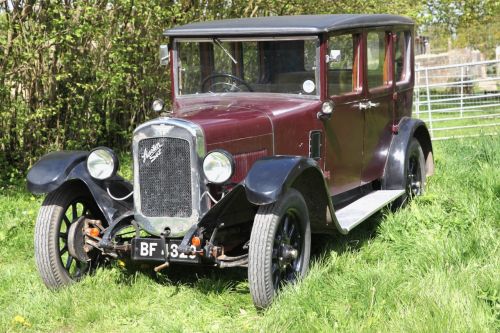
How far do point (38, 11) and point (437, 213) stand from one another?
4.68 metres

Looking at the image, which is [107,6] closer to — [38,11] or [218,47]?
[38,11]

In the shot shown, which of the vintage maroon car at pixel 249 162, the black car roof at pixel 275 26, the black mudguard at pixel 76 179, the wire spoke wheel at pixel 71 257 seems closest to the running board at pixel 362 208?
the vintage maroon car at pixel 249 162

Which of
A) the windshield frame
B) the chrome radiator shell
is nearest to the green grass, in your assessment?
the chrome radiator shell

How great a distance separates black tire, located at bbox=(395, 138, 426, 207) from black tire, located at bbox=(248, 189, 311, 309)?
6.43ft

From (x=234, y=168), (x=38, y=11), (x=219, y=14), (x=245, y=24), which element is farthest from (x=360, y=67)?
(x=219, y=14)

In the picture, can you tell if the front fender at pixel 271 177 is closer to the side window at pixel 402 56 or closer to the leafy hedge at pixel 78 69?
the side window at pixel 402 56

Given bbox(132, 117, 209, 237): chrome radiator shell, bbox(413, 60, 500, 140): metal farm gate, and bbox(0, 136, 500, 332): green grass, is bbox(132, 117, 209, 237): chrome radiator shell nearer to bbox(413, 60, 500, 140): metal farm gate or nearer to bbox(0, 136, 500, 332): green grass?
bbox(0, 136, 500, 332): green grass

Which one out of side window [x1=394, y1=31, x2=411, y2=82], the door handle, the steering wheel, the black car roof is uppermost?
the black car roof

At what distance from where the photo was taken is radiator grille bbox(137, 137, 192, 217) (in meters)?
4.52

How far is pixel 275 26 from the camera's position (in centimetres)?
536

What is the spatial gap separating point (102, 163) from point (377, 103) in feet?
7.95

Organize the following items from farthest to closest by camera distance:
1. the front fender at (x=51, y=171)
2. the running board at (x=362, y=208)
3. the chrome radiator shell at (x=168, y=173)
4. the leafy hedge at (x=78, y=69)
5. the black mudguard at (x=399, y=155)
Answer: the leafy hedge at (x=78, y=69)
the black mudguard at (x=399, y=155)
the running board at (x=362, y=208)
the front fender at (x=51, y=171)
the chrome radiator shell at (x=168, y=173)

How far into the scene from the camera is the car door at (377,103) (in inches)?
237

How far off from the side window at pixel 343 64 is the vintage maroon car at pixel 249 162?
0.05 feet
